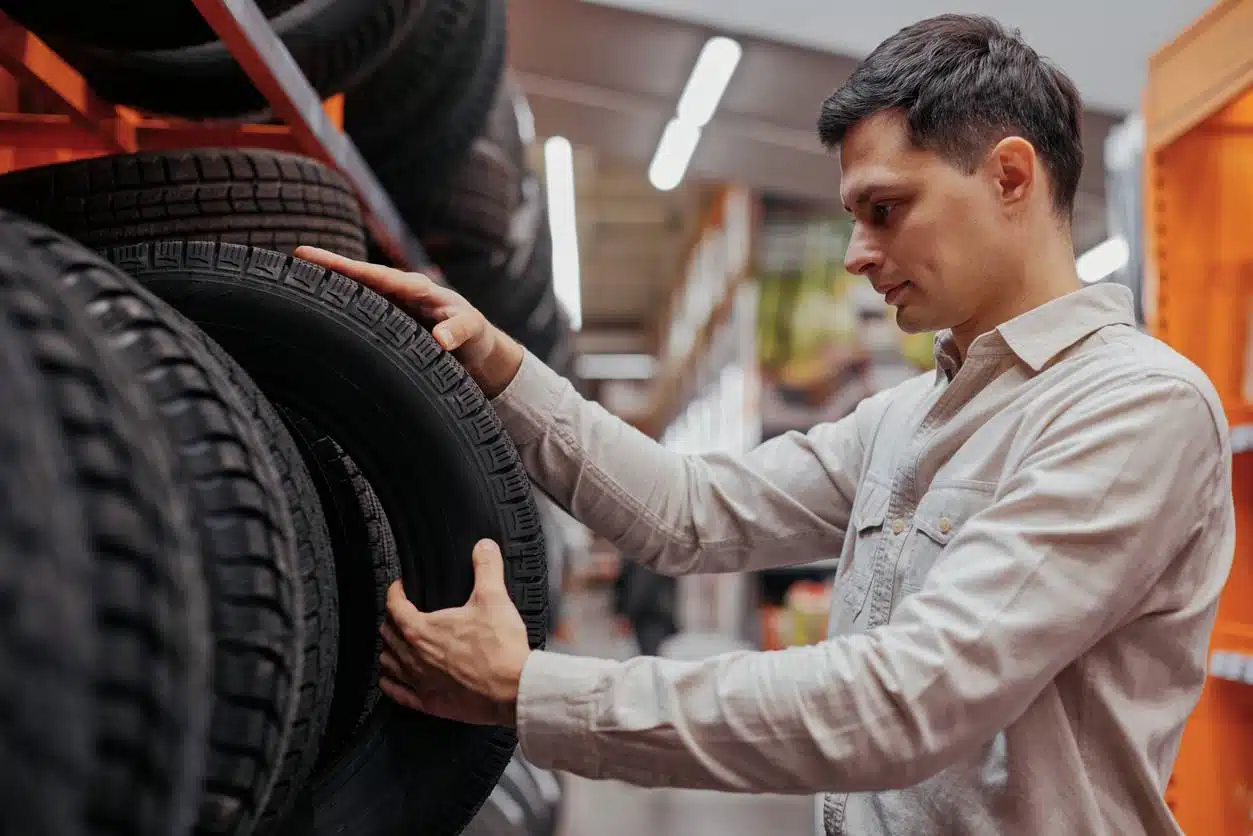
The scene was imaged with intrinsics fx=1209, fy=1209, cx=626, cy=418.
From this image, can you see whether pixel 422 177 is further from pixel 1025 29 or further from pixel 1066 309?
pixel 1025 29

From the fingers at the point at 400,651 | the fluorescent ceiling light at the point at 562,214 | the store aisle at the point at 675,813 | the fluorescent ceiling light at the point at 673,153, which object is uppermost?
the fingers at the point at 400,651

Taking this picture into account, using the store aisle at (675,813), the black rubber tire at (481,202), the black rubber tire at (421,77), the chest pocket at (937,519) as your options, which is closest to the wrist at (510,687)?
the chest pocket at (937,519)

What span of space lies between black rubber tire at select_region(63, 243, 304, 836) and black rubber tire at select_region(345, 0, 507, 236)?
1.27 meters

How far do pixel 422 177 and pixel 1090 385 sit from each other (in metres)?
1.53

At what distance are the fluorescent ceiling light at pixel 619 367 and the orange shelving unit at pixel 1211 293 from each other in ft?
63.3

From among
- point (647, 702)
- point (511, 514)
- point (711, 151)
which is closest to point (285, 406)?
point (511, 514)

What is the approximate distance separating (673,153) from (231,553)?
19.0 ft

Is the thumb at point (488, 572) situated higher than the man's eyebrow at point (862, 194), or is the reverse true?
the man's eyebrow at point (862, 194)

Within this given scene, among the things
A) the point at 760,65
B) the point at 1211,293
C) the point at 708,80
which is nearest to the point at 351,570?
the point at 1211,293

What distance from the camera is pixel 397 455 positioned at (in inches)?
47.2

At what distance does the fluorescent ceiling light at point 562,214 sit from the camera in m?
6.98

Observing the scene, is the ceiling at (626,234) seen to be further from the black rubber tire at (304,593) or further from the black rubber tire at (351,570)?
the black rubber tire at (304,593)

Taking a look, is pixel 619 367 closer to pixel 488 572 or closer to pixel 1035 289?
pixel 1035 289

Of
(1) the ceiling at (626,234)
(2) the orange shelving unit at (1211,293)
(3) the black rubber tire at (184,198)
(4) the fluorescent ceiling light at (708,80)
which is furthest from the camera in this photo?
(1) the ceiling at (626,234)
